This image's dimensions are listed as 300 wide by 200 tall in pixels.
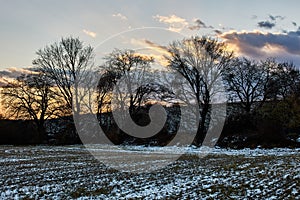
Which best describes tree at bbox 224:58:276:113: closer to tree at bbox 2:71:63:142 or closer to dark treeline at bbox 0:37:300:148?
dark treeline at bbox 0:37:300:148

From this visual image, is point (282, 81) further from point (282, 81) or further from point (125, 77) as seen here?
point (125, 77)

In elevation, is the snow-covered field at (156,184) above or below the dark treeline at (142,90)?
below

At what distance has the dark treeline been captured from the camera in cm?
4884

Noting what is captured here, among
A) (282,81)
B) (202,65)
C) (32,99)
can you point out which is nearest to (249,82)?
(282,81)

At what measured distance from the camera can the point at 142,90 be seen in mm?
60125

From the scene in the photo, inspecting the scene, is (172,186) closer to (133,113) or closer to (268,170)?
(268,170)

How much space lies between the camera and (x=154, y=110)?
184 feet

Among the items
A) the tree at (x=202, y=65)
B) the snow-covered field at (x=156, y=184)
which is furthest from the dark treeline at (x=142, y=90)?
the snow-covered field at (x=156, y=184)

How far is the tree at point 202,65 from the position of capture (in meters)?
48.2

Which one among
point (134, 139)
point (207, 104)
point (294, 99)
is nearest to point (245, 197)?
point (294, 99)

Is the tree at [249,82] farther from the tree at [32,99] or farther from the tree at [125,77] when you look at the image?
the tree at [32,99]

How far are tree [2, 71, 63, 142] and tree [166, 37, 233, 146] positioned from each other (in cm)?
2192

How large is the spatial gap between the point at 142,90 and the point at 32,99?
1883 centimetres

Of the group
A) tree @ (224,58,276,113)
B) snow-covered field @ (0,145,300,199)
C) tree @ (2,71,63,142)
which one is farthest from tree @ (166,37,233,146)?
snow-covered field @ (0,145,300,199)
